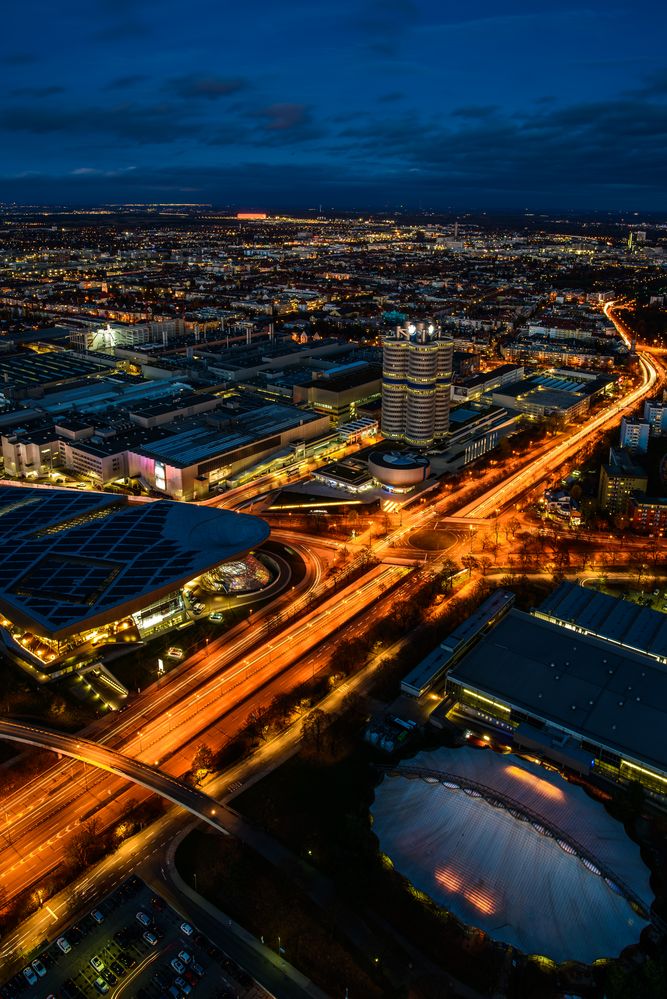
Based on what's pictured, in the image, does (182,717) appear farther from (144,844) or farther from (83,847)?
(83,847)

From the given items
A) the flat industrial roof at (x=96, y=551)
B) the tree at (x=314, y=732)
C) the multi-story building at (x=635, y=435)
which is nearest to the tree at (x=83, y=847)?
the tree at (x=314, y=732)

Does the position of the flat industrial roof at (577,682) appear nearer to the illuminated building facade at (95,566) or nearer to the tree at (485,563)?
the tree at (485,563)

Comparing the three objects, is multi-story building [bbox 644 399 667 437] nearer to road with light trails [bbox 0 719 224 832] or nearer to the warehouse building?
the warehouse building

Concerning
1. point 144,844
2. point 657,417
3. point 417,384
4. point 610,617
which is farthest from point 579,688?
point 657,417

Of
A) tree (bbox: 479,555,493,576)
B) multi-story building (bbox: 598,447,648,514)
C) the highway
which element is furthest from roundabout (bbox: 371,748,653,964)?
multi-story building (bbox: 598,447,648,514)

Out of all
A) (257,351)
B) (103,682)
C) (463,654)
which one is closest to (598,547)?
(463,654)

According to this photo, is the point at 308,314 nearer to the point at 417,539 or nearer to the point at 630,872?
the point at 417,539
